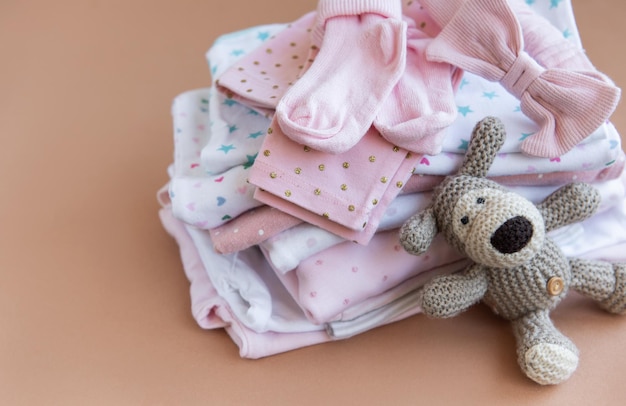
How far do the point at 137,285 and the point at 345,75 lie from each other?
17.2 inches

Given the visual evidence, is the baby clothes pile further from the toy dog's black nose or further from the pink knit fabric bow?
the toy dog's black nose

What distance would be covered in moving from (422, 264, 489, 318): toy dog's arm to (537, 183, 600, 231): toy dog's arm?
107mm

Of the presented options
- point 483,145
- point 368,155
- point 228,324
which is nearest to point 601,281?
point 483,145

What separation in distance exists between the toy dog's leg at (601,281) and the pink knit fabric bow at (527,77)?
0.49 feet

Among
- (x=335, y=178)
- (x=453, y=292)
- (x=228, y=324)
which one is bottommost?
(x=228, y=324)

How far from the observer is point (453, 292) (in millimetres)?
791

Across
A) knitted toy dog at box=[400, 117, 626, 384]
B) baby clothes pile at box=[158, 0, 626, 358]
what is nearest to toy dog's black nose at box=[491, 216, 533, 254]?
knitted toy dog at box=[400, 117, 626, 384]

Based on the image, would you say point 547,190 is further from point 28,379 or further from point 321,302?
point 28,379

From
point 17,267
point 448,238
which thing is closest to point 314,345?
point 448,238

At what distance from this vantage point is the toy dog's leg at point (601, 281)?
839 millimetres

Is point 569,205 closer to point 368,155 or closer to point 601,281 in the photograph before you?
point 601,281

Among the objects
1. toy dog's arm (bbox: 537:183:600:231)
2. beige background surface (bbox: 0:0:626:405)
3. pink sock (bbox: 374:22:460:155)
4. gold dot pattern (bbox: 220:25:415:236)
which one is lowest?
beige background surface (bbox: 0:0:626:405)

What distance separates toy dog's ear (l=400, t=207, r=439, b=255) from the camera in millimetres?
776

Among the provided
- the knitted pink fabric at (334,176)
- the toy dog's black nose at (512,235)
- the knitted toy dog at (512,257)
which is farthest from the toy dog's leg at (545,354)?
the knitted pink fabric at (334,176)
